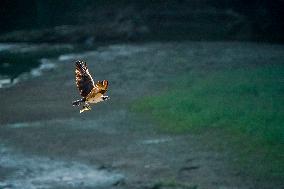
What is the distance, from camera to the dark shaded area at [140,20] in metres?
20.4

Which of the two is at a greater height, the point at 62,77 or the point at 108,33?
the point at 108,33

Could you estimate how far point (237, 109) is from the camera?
1086cm

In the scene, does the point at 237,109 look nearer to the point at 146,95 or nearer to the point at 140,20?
the point at 146,95

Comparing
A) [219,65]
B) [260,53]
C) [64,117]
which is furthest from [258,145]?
[260,53]

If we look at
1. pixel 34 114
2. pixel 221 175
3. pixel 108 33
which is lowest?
pixel 221 175

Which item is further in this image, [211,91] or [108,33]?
[108,33]

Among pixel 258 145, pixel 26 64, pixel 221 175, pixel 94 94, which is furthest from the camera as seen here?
pixel 26 64

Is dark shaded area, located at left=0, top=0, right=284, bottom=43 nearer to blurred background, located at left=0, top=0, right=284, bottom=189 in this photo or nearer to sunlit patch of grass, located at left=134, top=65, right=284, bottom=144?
blurred background, located at left=0, top=0, right=284, bottom=189

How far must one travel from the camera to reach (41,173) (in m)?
7.85

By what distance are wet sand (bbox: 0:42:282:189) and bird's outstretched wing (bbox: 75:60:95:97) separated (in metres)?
5.66

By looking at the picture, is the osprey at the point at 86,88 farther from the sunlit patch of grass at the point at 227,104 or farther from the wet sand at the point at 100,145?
the sunlit patch of grass at the point at 227,104

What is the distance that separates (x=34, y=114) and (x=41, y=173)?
3.78 m

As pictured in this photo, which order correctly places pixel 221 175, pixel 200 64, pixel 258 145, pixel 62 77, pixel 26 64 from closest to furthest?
pixel 221 175 < pixel 258 145 < pixel 62 77 < pixel 200 64 < pixel 26 64

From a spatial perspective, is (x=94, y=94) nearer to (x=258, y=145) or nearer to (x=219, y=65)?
(x=258, y=145)
